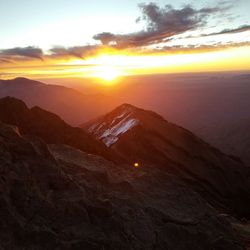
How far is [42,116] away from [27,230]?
27.6 metres

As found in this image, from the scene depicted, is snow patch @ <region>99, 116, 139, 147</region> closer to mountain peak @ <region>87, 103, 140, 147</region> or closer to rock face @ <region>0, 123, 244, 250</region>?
mountain peak @ <region>87, 103, 140, 147</region>

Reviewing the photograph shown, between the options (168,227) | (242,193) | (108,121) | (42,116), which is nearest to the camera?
(168,227)

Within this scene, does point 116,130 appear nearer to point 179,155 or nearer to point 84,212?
point 179,155

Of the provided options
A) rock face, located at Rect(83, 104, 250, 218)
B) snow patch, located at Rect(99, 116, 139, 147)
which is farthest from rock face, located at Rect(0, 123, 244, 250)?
snow patch, located at Rect(99, 116, 139, 147)

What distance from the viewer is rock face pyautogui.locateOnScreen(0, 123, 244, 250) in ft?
54.9

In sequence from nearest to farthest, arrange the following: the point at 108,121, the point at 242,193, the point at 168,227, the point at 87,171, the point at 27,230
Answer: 1. the point at 27,230
2. the point at 168,227
3. the point at 87,171
4. the point at 242,193
5. the point at 108,121

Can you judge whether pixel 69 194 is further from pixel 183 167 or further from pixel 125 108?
pixel 125 108

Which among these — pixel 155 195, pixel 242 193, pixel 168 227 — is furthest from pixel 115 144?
pixel 168 227

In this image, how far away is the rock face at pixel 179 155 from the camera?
5278 cm

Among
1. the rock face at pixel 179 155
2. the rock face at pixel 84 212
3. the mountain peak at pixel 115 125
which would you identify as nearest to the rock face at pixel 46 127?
the rock face at pixel 179 155

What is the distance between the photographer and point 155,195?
87.3ft

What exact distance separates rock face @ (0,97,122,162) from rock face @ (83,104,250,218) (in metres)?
10.8

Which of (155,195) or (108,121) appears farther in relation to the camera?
(108,121)

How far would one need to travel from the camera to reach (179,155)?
56656mm
